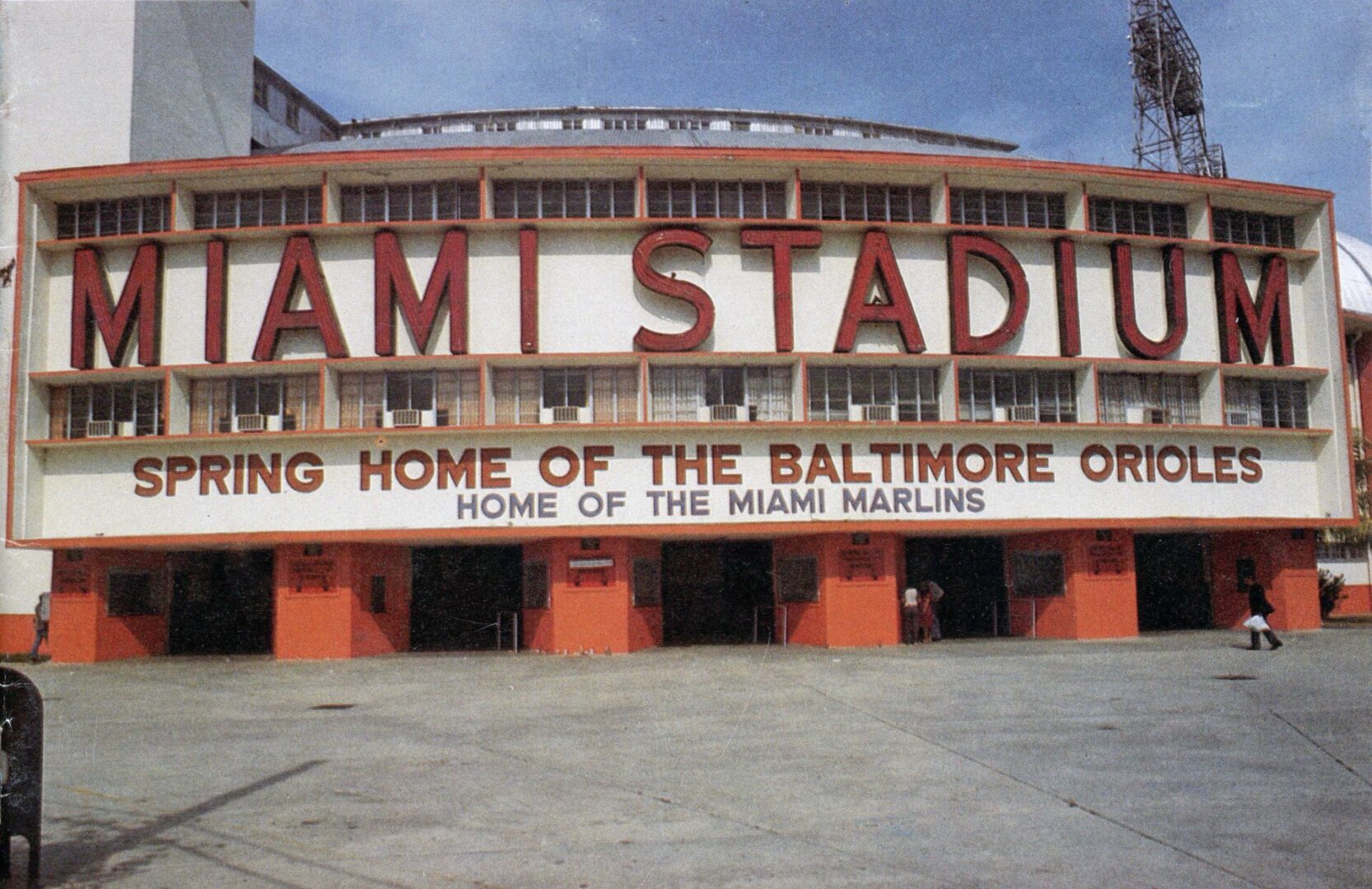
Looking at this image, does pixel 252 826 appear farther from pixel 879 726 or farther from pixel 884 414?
pixel 884 414

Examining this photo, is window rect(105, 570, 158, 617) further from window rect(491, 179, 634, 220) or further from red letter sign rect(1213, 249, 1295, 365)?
red letter sign rect(1213, 249, 1295, 365)

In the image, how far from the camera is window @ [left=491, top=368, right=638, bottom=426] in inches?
1238

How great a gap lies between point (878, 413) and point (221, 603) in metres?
22.2

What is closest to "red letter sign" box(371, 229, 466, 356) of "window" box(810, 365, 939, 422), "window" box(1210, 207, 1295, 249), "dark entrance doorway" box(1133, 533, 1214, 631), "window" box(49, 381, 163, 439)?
"window" box(49, 381, 163, 439)

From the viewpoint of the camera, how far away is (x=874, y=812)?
11.3 metres

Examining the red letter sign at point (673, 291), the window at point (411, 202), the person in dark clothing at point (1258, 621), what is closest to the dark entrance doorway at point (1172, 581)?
the person in dark clothing at point (1258, 621)

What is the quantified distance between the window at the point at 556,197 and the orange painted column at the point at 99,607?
15074 millimetres

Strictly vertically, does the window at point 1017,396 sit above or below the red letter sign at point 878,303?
below

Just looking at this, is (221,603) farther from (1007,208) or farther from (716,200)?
(1007,208)

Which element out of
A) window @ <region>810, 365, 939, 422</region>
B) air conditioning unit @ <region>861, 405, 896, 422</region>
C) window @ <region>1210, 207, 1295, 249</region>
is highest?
window @ <region>1210, 207, 1295, 249</region>

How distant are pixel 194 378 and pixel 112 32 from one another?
1617 centimetres

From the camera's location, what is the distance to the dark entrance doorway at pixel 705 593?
38.4 m

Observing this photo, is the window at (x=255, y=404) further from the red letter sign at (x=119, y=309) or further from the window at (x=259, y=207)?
the window at (x=259, y=207)

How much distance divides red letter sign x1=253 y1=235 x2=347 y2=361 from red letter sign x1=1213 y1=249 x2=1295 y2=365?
84.3 feet
